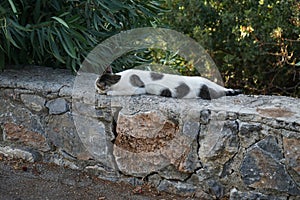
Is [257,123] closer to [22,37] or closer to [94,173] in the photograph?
[94,173]

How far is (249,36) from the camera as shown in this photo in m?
5.25

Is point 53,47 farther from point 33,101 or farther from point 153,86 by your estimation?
point 153,86

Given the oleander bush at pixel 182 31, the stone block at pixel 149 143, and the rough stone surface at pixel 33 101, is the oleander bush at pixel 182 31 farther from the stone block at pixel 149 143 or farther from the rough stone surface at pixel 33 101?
the stone block at pixel 149 143

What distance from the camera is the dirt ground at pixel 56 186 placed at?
315cm

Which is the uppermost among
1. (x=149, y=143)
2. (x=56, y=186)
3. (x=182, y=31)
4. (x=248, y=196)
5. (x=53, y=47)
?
(x=53, y=47)

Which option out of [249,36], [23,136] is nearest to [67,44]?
[23,136]

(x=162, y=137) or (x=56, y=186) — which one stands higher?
(x=162, y=137)

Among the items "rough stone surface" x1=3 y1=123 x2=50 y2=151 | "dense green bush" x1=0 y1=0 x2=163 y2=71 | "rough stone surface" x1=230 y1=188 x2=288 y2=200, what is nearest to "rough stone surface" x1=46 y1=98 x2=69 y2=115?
"rough stone surface" x1=3 y1=123 x2=50 y2=151

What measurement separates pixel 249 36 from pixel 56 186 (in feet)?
9.05

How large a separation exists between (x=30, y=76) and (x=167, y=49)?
6.24 feet

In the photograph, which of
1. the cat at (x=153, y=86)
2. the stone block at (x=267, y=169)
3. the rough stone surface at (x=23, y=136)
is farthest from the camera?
the rough stone surface at (x=23, y=136)

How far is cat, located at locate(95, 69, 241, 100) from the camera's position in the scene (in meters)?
3.23

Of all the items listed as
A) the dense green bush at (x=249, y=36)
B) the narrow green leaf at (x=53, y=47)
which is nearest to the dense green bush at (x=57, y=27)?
the narrow green leaf at (x=53, y=47)

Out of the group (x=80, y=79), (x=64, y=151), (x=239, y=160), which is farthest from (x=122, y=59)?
(x=239, y=160)
